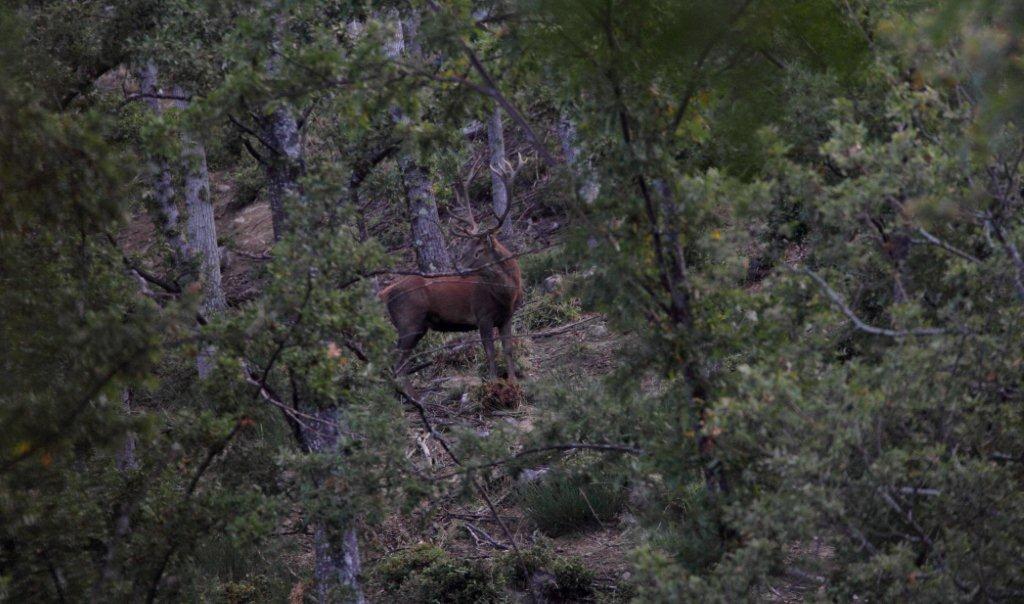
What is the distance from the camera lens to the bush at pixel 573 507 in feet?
28.9

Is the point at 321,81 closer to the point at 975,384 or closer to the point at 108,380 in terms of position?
the point at 108,380

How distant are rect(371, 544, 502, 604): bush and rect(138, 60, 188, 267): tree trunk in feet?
9.47

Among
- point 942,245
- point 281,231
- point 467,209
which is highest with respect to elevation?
point 281,231

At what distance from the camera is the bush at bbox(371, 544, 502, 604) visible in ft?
25.2

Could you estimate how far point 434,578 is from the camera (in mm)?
7805

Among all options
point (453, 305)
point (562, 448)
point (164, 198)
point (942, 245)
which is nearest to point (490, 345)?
point (453, 305)

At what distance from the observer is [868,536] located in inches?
176

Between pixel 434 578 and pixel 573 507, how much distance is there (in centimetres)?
148

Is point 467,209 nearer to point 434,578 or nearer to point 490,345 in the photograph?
point 490,345

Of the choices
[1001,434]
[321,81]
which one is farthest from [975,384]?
[321,81]

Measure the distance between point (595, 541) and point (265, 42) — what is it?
16.6 ft

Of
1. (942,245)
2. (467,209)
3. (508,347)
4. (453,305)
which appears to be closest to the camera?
(942,245)

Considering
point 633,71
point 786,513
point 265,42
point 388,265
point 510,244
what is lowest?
point 510,244

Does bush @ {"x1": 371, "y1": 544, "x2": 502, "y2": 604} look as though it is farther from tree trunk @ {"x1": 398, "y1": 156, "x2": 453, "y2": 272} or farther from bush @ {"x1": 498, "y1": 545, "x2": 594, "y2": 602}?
tree trunk @ {"x1": 398, "y1": 156, "x2": 453, "y2": 272}
